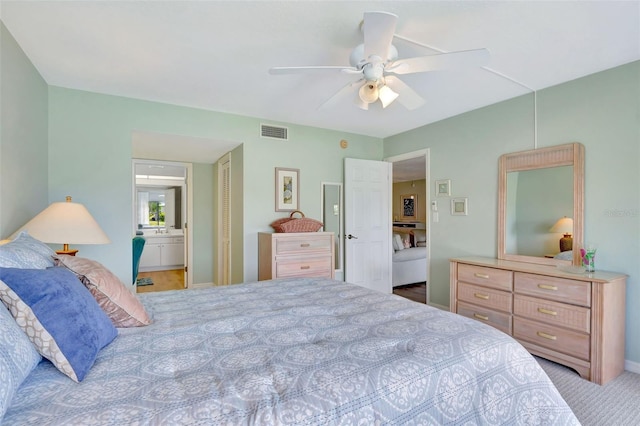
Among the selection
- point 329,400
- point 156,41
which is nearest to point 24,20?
point 156,41

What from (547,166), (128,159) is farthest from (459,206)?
(128,159)

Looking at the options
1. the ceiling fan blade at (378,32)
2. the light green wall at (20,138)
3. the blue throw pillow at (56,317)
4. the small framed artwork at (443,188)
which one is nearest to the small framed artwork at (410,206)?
the small framed artwork at (443,188)

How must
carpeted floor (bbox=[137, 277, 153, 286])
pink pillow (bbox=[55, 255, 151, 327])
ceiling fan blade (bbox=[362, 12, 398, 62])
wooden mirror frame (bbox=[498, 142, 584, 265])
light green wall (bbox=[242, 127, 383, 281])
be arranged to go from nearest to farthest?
pink pillow (bbox=[55, 255, 151, 327]), ceiling fan blade (bbox=[362, 12, 398, 62]), wooden mirror frame (bbox=[498, 142, 584, 265]), light green wall (bbox=[242, 127, 383, 281]), carpeted floor (bbox=[137, 277, 153, 286])

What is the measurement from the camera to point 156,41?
85.4 inches

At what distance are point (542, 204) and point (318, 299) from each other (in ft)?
8.20

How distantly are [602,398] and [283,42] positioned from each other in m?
3.28

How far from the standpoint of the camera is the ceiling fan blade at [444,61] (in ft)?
5.56

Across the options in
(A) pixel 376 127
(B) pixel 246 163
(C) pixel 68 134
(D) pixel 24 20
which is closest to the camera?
(D) pixel 24 20

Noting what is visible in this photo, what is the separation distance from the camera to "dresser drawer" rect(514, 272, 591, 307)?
2.36 meters

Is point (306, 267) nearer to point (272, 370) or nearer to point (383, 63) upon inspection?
point (383, 63)

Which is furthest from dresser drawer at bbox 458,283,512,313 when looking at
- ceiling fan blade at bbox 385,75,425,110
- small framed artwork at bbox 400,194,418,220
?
small framed artwork at bbox 400,194,418,220

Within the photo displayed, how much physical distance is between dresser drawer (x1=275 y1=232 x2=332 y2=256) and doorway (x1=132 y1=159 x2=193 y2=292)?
245 cm

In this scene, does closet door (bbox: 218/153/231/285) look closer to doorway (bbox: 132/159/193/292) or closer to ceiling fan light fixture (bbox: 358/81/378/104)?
doorway (bbox: 132/159/193/292)

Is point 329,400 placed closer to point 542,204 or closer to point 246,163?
point 542,204
